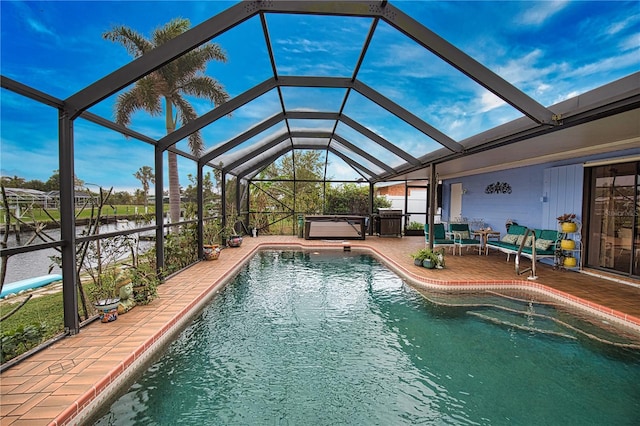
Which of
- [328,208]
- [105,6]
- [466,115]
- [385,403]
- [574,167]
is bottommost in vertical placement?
[385,403]

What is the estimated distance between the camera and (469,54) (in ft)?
13.1

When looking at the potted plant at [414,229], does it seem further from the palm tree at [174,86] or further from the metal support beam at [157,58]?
the metal support beam at [157,58]

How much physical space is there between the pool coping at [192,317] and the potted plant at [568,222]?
4.73ft

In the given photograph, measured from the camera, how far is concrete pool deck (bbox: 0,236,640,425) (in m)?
2.39

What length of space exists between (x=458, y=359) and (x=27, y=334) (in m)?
4.59

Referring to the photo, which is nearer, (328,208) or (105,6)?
(105,6)

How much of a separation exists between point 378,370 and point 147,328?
275 cm

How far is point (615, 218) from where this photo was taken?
6270 millimetres

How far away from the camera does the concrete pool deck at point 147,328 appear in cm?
239

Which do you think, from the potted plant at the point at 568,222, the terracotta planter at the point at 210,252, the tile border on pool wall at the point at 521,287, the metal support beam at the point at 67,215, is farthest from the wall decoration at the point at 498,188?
the metal support beam at the point at 67,215

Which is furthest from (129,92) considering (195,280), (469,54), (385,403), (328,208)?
(328,208)

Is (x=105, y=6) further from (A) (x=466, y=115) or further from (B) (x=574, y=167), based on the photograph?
(B) (x=574, y=167)

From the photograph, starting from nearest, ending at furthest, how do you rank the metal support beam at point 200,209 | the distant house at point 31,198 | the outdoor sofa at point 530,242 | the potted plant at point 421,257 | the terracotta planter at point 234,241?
the distant house at point 31,198 < the outdoor sofa at point 530,242 < the potted plant at point 421,257 < the metal support beam at point 200,209 < the terracotta planter at point 234,241

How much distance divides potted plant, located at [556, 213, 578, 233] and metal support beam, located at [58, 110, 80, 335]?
27.4 ft
